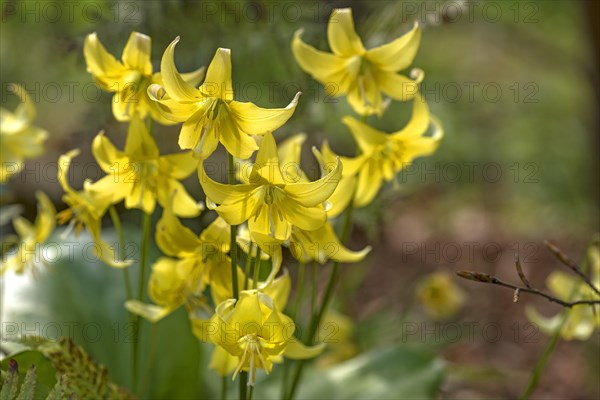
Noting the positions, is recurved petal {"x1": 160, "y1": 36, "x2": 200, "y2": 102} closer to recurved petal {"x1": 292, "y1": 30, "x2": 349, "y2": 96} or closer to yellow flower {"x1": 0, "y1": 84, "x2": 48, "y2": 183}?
recurved petal {"x1": 292, "y1": 30, "x2": 349, "y2": 96}

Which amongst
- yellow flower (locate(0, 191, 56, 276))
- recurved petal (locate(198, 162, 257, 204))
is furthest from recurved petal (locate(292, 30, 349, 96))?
yellow flower (locate(0, 191, 56, 276))

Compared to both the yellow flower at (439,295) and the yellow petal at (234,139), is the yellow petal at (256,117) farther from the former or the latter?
the yellow flower at (439,295)

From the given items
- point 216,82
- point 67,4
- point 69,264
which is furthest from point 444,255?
point 216,82

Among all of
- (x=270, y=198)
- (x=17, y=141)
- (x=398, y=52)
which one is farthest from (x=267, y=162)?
(x=17, y=141)

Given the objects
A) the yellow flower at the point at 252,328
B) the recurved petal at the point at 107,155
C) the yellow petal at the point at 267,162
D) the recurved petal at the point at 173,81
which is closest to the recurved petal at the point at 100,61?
the recurved petal at the point at 107,155

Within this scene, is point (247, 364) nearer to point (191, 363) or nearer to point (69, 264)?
point (191, 363)

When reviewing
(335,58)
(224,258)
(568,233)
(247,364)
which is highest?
(335,58)

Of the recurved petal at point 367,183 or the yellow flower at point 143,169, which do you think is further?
the recurved petal at point 367,183

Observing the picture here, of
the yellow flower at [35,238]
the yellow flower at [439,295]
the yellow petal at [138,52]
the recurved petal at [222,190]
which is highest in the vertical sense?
the yellow petal at [138,52]
